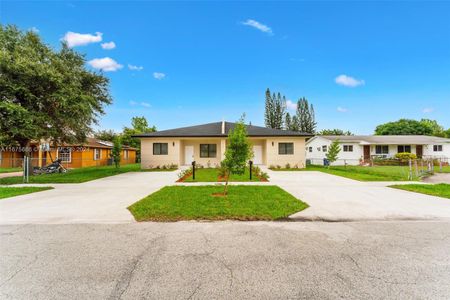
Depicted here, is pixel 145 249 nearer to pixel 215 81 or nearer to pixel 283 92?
pixel 215 81

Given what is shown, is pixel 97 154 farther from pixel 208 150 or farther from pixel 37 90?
pixel 208 150

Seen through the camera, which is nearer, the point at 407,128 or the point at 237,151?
the point at 237,151

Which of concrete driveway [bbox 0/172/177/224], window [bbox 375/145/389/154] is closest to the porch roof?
concrete driveway [bbox 0/172/177/224]

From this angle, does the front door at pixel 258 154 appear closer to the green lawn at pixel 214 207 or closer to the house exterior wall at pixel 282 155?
the house exterior wall at pixel 282 155

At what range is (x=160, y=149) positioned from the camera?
19.5 m

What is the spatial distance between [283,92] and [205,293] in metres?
46.1

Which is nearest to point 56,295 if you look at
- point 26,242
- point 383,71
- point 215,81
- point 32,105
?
point 26,242

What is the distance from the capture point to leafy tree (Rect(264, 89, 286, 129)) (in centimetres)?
4416

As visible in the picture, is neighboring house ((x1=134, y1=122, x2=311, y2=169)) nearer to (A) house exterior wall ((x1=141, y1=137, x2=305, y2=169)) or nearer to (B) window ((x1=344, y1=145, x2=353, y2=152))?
(A) house exterior wall ((x1=141, y1=137, x2=305, y2=169))

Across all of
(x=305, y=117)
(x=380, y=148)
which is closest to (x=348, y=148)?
(x=380, y=148)

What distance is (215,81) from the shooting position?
75.2ft

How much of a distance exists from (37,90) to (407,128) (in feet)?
212

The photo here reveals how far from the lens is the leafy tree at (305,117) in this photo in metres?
47.5

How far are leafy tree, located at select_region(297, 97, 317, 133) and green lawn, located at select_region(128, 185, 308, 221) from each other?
43656mm
